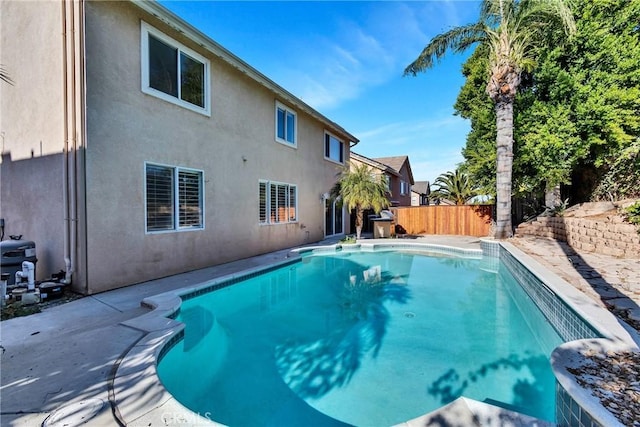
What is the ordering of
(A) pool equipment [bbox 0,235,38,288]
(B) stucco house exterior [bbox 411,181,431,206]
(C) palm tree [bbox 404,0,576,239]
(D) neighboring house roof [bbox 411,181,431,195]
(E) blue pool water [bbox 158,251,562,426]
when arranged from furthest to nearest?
(D) neighboring house roof [bbox 411,181,431,195] → (B) stucco house exterior [bbox 411,181,431,206] → (C) palm tree [bbox 404,0,576,239] → (A) pool equipment [bbox 0,235,38,288] → (E) blue pool water [bbox 158,251,562,426]

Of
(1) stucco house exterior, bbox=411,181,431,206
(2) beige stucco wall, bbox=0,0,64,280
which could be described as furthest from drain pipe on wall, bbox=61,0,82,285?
(1) stucco house exterior, bbox=411,181,431,206

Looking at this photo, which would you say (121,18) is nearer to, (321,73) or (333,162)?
(321,73)

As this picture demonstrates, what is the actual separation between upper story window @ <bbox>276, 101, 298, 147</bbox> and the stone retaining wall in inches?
446

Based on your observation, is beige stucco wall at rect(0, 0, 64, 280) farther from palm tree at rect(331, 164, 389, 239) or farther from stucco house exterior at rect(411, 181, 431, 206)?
stucco house exterior at rect(411, 181, 431, 206)

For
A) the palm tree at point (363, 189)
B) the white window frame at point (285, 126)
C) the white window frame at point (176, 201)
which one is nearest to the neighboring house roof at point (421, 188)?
the palm tree at point (363, 189)

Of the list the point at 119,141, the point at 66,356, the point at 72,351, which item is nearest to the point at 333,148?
the point at 119,141

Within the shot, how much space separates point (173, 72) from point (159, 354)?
298 inches

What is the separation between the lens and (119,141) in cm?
691

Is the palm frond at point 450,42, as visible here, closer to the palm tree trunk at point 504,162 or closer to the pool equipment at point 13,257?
the palm tree trunk at point 504,162

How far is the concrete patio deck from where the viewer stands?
2734mm

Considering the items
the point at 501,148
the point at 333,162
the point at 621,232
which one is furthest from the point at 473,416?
the point at 333,162

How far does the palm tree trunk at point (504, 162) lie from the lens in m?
12.7

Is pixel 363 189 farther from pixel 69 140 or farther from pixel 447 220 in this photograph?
pixel 69 140

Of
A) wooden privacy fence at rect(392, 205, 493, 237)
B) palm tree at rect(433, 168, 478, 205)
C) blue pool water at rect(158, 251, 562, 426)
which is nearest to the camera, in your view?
blue pool water at rect(158, 251, 562, 426)
